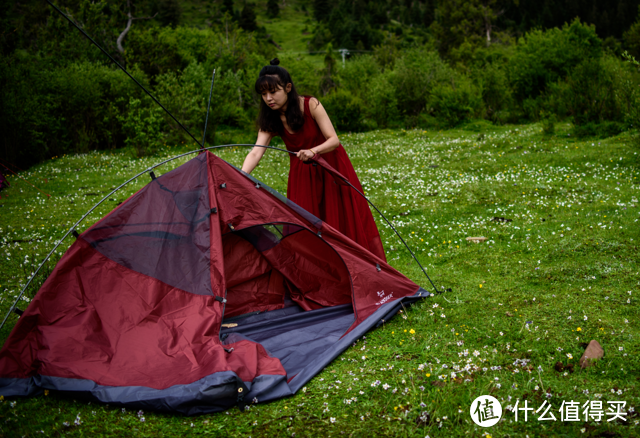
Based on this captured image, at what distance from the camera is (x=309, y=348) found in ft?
15.8

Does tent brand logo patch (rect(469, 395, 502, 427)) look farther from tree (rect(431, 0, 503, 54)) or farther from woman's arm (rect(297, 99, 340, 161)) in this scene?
tree (rect(431, 0, 503, 54))

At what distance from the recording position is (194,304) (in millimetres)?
4484

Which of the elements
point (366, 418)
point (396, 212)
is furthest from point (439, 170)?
point (366, 418)

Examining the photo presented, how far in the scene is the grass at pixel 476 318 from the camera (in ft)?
11.5

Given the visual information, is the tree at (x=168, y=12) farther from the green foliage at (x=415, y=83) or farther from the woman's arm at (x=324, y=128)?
the woman's arm at (x=324, y=128)

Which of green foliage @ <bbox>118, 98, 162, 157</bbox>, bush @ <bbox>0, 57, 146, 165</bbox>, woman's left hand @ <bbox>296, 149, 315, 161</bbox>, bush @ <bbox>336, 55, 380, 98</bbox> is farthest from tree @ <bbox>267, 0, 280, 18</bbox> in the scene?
woman's left hand @ <bbox>296, 149, 315, 161</bbox>

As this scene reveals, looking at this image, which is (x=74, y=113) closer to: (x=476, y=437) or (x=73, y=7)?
(x=476, y=437)

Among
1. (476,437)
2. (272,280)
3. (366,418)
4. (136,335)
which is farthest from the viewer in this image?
(272,280)

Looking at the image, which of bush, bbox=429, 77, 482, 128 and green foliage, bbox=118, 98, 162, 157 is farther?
bush, bbox=429, 77, 482, 128

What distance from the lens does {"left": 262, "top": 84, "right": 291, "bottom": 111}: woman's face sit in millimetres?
5191

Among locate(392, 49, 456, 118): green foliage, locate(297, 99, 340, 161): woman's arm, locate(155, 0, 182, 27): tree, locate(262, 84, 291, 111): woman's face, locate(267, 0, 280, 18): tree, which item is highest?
locate(267, 0, 280, 18): tree

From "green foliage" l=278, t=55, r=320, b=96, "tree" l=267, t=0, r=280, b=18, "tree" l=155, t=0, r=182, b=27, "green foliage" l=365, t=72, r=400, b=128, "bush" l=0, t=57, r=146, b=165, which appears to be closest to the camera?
"bush" l=0, t=57, r=146, b=165

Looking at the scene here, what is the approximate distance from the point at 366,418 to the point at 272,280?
2.74m

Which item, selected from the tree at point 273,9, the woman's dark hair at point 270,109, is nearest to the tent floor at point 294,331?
the woman's dark hair at point 270,109
